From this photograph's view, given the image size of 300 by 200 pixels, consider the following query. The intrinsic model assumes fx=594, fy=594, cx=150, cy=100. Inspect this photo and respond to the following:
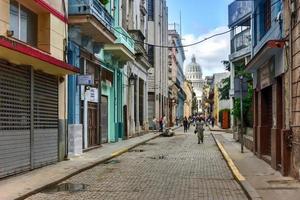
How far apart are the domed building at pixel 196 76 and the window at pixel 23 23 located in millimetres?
174257

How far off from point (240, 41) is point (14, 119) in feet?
105

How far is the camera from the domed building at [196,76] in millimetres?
193337

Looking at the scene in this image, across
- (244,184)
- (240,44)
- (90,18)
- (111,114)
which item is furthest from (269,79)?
(240,44)

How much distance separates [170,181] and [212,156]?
352 inches

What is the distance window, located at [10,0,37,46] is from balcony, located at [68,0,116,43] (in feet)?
9.48

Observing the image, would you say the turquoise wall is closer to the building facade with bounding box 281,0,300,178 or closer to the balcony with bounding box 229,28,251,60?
the balcony with bounding box 229,28,251,60

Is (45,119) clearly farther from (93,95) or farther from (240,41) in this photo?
(240,41)

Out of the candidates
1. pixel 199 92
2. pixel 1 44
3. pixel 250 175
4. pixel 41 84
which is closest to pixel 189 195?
pixel 250 175

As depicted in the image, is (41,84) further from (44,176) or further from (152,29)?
(152,29)

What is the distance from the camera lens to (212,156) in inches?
913

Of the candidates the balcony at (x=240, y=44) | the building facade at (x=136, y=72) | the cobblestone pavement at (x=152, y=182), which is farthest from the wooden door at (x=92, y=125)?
the balcony at (x=240, y=44)

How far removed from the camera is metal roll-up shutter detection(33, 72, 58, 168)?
16.6 meters

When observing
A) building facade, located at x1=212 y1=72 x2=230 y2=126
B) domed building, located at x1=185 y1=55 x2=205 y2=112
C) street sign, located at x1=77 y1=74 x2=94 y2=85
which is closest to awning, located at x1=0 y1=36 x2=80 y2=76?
street sign, located at x1=77 y1=74 x2=94 y2=85

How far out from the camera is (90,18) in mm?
20578
